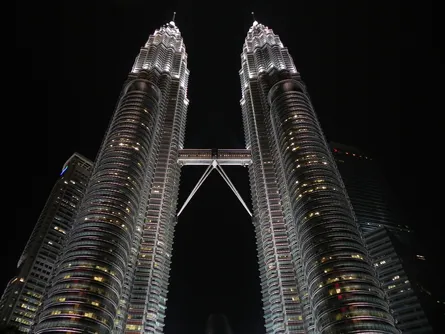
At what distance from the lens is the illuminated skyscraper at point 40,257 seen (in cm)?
15012

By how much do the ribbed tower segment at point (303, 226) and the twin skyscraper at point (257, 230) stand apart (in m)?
0.31

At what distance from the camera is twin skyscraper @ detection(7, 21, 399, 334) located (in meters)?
89.8

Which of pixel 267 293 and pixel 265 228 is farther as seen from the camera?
pixel 265 228

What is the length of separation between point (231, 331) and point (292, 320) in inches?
816

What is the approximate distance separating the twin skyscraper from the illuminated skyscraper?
31.5 meters

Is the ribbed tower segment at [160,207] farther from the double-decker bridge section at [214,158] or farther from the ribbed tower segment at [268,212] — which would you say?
the ribbed tower segment at [268,212]

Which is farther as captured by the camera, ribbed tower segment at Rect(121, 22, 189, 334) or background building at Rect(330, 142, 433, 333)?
background building at Rect(330, 142, 433, 333)

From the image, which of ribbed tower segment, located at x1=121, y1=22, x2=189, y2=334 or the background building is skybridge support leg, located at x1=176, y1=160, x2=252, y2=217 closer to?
ribbed tower segment, located at x1=121, y1=22, x2=189, y2=334

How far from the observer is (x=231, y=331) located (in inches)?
4641

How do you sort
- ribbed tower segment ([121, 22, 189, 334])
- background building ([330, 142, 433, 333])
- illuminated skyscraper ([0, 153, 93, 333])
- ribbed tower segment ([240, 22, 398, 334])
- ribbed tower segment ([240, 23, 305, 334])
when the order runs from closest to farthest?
ribbed tower segment ([240, 22, 398, 334]) → ribbed tower segment ([240, 23, 305, 334]) → ribbed tower segment ([121, 22, 189, 334]) → background building ([330, 142, 433, 333]) → illuminated skyscraper ([0, 153, 93, 333])

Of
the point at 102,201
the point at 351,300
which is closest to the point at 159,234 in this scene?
the point at 102,201

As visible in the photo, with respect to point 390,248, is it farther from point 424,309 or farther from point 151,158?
point 151,158

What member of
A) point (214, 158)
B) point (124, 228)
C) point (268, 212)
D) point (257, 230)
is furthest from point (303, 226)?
point (214, 158)

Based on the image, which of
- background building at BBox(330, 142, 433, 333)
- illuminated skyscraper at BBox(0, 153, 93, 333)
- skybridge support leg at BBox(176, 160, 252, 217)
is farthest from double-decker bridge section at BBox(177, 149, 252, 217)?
background building at BBox(330, 142, 433, 333)
